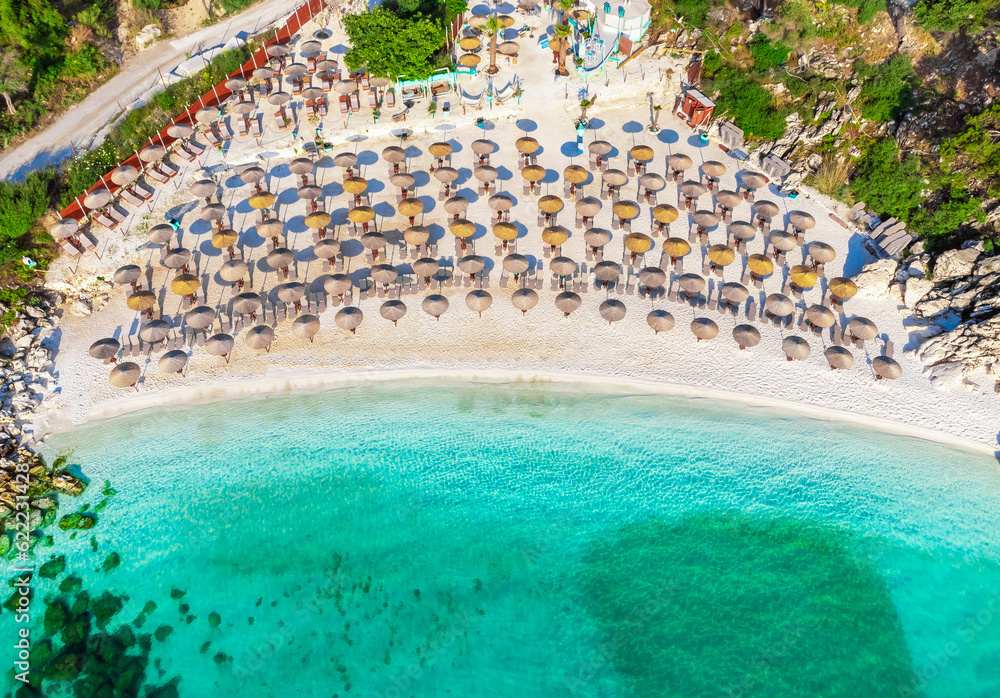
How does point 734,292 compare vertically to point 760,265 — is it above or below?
below

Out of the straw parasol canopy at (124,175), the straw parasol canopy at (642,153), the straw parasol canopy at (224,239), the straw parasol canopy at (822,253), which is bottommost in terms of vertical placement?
the straw parasol canopy at (822,253)

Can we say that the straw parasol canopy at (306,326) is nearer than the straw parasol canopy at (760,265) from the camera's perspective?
Yes

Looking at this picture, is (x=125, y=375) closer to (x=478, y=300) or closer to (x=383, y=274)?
(x=383, y=274)

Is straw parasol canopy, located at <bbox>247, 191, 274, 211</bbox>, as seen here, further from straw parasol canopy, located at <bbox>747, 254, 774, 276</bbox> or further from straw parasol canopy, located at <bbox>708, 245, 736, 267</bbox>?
straw parasol canopy, located at <bbox>747, 254, 774, 276</bbox>

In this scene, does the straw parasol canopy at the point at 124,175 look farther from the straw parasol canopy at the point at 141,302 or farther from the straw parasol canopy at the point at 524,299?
the straw parasol canopy at the point at 524,299

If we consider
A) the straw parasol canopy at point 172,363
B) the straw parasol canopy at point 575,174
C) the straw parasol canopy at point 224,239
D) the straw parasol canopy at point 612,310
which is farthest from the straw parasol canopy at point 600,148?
the straw parasol canopy at point 172,363

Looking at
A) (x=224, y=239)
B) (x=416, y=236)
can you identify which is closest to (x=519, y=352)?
(x=416, y=236)
